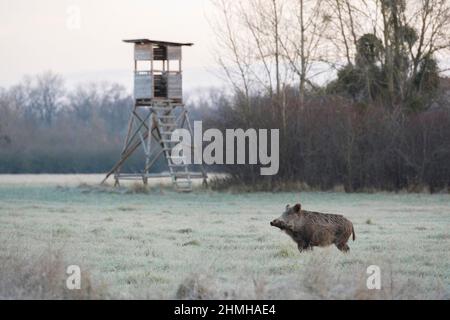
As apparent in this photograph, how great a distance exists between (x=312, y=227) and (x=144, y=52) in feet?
82.9

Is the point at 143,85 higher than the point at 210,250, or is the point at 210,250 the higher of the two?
the point at 143,85

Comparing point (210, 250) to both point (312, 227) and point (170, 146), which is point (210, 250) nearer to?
point (312, 227)

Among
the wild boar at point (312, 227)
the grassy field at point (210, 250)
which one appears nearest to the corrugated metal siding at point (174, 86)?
the grassy field at point (210, 250)

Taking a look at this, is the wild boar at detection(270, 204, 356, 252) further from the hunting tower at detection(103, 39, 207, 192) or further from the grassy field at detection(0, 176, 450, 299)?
the hunting tower at detection(103, 39, 207, 192)

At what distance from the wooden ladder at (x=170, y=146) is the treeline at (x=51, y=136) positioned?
17.3 m

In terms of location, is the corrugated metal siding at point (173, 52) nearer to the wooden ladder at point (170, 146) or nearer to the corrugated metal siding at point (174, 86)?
the corrugated metal siding at point (174, 86)

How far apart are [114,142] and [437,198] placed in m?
42.8

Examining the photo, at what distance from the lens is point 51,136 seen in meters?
70.9


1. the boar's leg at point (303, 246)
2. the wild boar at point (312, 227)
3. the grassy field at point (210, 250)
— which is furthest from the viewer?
the boar's leg at point (303, 246)

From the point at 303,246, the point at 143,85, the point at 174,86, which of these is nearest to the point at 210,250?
the point at 303,246

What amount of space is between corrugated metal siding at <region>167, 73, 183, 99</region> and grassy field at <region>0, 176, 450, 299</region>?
315 inches

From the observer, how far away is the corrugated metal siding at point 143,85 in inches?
1578

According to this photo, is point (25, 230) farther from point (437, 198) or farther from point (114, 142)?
point (114, 142)

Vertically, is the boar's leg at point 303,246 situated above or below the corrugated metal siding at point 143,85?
below
